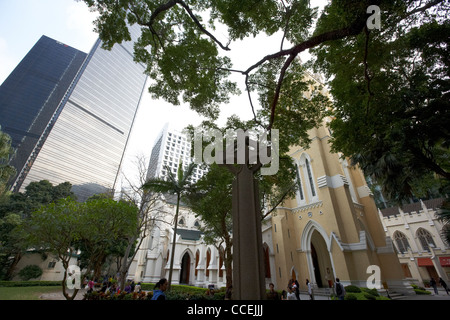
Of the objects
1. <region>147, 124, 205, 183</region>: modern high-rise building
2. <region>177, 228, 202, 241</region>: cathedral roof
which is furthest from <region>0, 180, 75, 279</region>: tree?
<region>147, 124, 205, 183</region>: modern high-rise building

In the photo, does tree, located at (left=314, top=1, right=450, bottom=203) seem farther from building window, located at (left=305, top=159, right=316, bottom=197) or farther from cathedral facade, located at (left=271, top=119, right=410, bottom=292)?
building window, located at (left=305, top=159, right=316, bottom=197)

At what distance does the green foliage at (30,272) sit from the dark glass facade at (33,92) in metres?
32.0

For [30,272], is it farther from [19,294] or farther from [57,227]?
[57,227]

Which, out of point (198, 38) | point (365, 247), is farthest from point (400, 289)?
point (198, 38)

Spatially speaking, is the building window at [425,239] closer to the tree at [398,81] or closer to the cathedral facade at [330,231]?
the cathedral facade at [330,231]

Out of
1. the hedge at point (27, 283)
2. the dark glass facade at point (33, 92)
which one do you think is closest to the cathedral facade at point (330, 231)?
the hedge at point (27, 283)

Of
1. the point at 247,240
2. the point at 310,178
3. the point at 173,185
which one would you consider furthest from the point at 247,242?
the point at 310,178

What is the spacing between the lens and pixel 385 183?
10688mm

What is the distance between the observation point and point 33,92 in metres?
55.2

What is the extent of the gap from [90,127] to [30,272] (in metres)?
48.7

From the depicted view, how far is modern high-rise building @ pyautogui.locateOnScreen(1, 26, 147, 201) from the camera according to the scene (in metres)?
50.2

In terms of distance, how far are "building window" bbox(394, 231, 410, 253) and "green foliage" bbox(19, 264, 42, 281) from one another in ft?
141

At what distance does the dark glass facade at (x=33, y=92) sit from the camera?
48906 millimetres

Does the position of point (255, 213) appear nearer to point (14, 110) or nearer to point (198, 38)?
point (198, 38)
